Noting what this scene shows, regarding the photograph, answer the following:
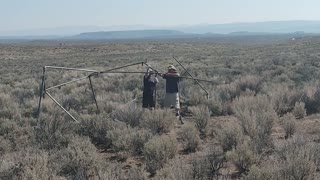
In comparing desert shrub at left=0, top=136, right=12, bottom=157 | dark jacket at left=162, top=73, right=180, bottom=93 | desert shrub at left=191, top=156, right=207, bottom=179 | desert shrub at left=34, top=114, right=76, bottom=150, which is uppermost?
dark jacket at left=162, top=73, right=180, bottom=93

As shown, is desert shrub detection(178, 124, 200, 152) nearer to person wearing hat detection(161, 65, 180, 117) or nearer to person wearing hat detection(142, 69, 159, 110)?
person wearing hat detection(142, 69, 159, 110)

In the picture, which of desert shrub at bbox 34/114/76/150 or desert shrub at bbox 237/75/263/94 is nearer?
desert shrub at bbox 34/114/76/150

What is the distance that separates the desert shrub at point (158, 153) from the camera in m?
8.67

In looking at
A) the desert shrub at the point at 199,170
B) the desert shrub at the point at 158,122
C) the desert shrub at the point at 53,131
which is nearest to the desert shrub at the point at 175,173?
the desert shrub at the point at 199,170

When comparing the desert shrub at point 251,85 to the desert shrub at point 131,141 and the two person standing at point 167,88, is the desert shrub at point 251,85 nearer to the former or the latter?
the two person standing at point 167,88

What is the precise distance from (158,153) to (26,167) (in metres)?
2.65

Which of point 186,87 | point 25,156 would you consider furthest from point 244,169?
point 186,87

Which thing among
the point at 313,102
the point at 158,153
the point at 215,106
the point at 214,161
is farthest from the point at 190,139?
the point at 313,102

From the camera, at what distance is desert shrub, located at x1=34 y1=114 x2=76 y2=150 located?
10634 millimetres

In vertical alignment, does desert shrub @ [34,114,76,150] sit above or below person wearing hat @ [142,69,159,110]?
below

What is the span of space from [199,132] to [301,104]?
3.94 metres

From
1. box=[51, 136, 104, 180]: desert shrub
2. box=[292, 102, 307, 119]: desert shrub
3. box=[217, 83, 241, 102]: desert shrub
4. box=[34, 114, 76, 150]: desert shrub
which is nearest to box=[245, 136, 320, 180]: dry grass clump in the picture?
box=[51, 136, 104, 180]: desert shrub

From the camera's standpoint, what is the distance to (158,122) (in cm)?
1235

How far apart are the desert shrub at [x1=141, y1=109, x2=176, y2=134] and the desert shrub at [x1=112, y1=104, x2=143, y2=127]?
0.91 feet
